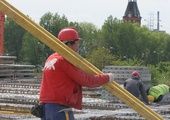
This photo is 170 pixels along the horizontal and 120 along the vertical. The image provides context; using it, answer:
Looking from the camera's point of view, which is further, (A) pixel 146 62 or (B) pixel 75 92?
(A) pixel 146 62

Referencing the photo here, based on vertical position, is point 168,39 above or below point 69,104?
above

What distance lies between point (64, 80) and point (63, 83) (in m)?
0.03

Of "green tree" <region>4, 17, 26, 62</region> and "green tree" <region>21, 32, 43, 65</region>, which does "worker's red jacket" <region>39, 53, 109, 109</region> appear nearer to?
"green tree" <region>21, 32, 43, 65</region>

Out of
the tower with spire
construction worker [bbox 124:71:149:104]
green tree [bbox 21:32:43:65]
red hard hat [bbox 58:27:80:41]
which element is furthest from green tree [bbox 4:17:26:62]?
red hard hat [bbox 58:27:80:41]

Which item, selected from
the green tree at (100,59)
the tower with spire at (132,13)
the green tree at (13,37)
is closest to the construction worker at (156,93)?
the green tree at (100,59)

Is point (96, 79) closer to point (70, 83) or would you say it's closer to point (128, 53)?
point (70, 83)

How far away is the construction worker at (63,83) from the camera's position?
4.83m

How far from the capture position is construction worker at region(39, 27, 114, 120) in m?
4.83

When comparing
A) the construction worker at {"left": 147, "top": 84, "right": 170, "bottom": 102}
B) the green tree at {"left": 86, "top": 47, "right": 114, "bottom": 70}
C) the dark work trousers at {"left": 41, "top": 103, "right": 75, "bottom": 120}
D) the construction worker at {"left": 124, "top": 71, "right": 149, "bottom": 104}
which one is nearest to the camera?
the dark work trousers at {"left": 41, "top": 103, "right": 75, "bottom": 120}

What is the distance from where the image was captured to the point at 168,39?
87.1 meters

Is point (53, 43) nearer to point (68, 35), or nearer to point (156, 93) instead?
point (68, 35)

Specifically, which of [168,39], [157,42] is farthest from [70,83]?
[168,39]

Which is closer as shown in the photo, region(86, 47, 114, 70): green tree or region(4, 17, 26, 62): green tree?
region(86, 47, 114, 70): green tree

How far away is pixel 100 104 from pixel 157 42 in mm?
65912
